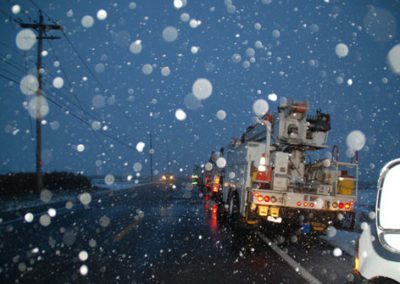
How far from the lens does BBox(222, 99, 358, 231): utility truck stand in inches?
378

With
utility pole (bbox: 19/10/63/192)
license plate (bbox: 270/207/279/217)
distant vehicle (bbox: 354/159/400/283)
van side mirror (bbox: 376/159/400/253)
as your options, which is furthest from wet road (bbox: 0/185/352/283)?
utility pole (bbox: 19/10/63/192)

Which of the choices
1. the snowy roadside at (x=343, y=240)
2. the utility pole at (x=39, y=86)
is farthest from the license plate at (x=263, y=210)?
the utility pole at (x=39, y=86)

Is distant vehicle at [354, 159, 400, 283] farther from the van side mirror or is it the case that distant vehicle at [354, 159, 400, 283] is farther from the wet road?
the wet road

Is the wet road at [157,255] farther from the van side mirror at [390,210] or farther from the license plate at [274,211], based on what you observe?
the van side mirror at [390,210]

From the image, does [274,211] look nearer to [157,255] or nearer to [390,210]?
[157,255]

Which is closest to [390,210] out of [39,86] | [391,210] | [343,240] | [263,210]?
[391,210]

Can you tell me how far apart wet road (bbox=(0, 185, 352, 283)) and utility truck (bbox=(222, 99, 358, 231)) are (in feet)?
2.47

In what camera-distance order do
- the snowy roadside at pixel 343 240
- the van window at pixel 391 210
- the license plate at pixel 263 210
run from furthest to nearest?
the license plate at pixel 263 210 < the snowy roadside at pixel 343 240 < the van window at pixel 391 210

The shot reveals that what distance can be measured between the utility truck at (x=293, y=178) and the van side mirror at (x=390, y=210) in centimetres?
715

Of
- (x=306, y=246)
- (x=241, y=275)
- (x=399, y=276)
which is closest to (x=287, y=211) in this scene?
(x=306, y=246)

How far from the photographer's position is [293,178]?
10914mm

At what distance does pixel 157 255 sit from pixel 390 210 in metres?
5.97

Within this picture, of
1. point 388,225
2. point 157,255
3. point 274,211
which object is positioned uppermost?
point 388,225

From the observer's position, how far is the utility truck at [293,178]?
9602 millimetres
